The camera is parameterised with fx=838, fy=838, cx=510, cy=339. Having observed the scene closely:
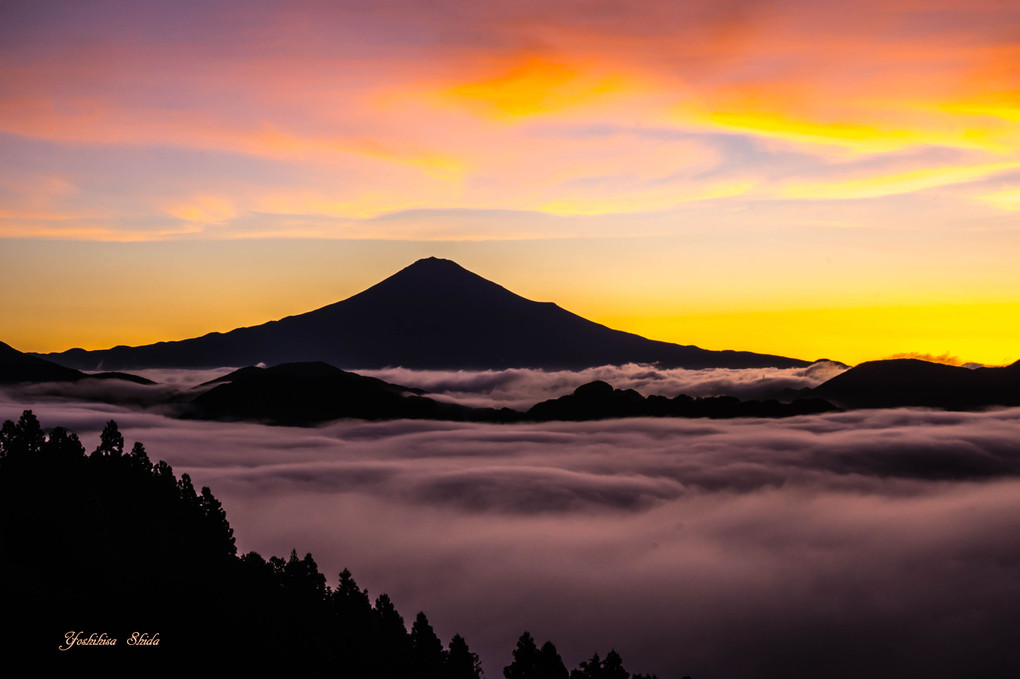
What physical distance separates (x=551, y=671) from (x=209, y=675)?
84.7 feet

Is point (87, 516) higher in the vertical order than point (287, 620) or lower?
higher

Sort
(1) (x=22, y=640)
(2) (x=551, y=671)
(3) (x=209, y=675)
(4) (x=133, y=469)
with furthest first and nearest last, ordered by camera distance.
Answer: (4) (x=133, y=469), (2) (x=551, y=671), (3) (x=209, y=675), (1) (x=22, y=640)

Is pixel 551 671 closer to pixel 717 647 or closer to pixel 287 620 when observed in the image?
pixel 287 620

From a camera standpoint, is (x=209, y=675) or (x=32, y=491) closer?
(x=209, y=675)

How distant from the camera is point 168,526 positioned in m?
69.5

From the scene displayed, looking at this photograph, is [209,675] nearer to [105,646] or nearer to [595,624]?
[105,646]

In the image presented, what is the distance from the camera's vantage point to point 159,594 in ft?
167

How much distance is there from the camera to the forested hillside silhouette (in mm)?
44625

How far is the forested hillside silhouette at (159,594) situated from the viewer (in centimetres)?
4462

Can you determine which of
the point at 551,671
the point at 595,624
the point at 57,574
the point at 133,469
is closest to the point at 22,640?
the point at 57,574

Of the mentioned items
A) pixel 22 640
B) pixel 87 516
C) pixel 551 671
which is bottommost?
pixel 551 671

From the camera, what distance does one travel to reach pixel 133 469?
80.6m

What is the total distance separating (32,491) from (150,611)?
24.7 m

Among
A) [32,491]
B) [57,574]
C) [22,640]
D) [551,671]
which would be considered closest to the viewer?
[22,640]
